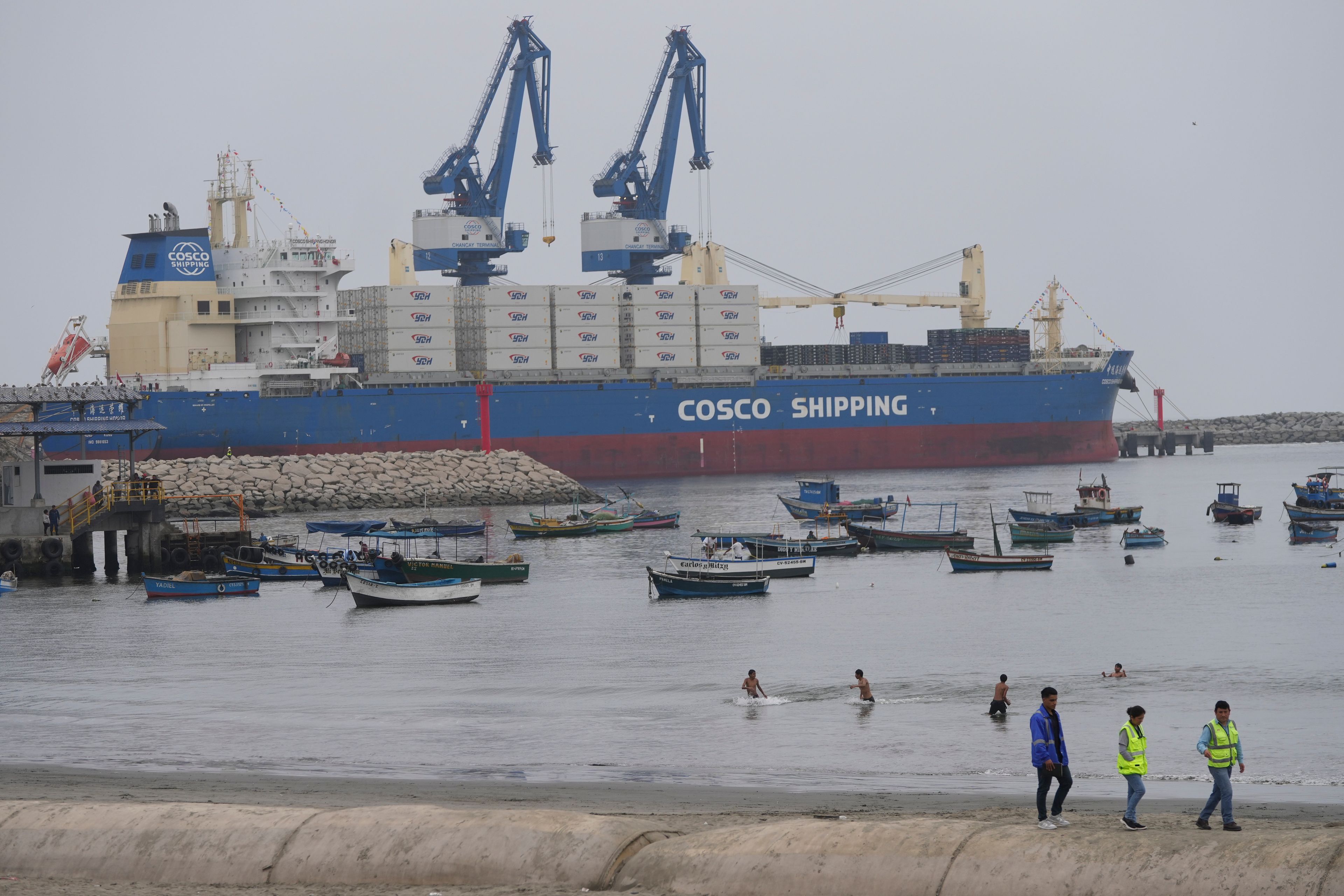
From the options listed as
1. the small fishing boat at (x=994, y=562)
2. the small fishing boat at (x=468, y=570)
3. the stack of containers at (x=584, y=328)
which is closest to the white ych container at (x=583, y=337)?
the stack of containers at (x=584, y=328)

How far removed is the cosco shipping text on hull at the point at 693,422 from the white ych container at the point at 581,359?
5.98ft

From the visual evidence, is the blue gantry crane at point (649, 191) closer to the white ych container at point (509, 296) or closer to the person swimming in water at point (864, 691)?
the white ych container at point (509, 296)

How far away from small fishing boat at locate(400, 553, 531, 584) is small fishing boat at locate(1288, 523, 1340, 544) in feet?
78.9

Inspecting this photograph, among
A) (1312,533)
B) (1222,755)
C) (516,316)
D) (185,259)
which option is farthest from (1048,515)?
(1222,755)

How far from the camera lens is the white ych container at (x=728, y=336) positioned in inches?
2847

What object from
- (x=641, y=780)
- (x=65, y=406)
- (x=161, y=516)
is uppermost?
(x=65, y=406)

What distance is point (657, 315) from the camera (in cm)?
7194

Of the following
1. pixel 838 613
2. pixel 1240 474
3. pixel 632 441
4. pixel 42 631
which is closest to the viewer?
pixel 42 631

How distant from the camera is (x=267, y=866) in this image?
10.2 m

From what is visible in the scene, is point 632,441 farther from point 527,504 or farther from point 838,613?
point 838,613

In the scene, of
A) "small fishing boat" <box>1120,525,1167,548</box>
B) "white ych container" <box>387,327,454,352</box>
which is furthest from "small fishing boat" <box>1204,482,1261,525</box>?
"white ych container" <box>387,327,454,352</box>

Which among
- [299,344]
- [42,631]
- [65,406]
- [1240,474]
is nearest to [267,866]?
[42,631]

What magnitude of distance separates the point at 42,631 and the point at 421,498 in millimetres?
27689

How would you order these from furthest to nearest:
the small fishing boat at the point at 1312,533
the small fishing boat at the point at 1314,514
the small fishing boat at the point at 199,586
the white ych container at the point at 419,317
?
the white ych container at the point at 419,317 → the small fishing boat at the point at 1314,514 → the small fishing boat at the point at 1312,533 → the small fishing boat at the point at 199,586
